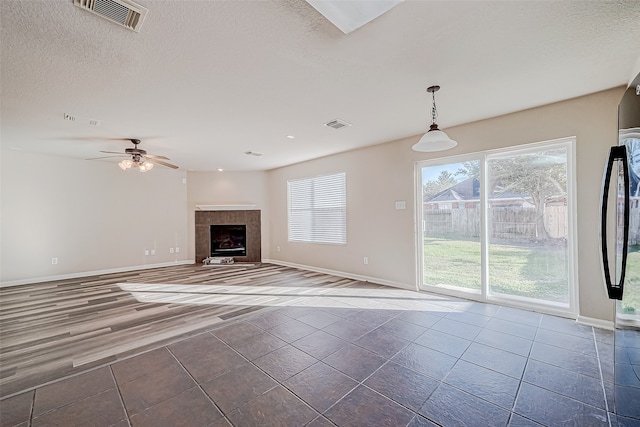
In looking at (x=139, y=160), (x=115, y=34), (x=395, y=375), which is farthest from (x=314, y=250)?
(x=115, y=34)

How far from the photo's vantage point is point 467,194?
4.00 metres

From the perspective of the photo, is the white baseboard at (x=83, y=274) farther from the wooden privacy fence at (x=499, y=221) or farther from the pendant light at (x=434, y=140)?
the pendant light at (x=434, y=140)

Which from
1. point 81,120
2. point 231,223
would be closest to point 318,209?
point 231,223

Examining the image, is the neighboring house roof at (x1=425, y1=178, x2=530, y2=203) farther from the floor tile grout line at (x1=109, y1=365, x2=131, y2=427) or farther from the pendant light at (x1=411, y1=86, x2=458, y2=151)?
the floor tile grout line at (x1=109, y1=365, x2=131, y2=427)

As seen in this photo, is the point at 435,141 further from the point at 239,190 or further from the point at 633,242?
the point at 239,190

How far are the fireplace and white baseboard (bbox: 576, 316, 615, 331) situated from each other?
681 cm

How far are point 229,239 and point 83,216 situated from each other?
3221 millimetres

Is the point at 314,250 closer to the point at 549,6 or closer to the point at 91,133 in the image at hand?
the point at 91,133

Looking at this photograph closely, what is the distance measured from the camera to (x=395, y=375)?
2.12 meters

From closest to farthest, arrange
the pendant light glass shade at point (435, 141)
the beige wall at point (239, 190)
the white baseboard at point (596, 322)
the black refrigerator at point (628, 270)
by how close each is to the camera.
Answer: the black refrigerator at point (628, 270), the pendant light glass shade at point (435, 141), the white baseboard at point (596, 322), the beige wall at point (239, 190)

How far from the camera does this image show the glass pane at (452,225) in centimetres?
394

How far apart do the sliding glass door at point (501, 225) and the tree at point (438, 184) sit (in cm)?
1

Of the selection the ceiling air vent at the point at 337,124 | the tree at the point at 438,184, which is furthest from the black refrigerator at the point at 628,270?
the ceiling air vent at the point at 337,124

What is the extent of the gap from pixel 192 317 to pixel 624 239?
4025 mm
